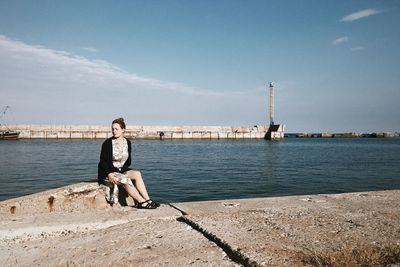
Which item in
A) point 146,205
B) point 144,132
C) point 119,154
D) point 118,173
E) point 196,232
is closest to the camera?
point 196,232

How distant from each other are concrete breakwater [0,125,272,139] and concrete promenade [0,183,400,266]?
168 ft

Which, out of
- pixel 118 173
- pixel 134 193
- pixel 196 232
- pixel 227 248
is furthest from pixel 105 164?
pixel 227 248

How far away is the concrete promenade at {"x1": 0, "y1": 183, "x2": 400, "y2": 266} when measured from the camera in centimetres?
273

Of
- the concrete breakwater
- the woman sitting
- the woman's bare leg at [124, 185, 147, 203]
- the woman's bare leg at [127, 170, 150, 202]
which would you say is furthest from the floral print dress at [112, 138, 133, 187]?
the concrete breakwater

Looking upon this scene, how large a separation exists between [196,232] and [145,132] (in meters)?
53.9

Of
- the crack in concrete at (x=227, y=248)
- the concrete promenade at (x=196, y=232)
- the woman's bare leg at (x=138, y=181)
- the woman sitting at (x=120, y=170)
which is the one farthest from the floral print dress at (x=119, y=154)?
the crack in concrete at (x=227, y=248)

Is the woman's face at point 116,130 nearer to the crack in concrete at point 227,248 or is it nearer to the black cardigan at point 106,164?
the black cardigan at point 106,164

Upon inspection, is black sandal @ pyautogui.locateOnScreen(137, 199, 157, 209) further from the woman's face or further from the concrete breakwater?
the concrete breakwater

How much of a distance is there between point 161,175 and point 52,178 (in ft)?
14.6

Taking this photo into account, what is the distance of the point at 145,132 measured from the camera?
56.4 meters

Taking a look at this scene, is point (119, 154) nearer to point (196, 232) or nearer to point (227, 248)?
point (196, 232)

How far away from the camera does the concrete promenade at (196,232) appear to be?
273cm

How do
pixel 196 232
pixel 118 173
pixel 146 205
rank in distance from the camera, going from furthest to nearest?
1. pixel 118 173
2. pixel 146 205
3. pixel 196 232

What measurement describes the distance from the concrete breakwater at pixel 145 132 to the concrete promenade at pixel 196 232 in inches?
2018
